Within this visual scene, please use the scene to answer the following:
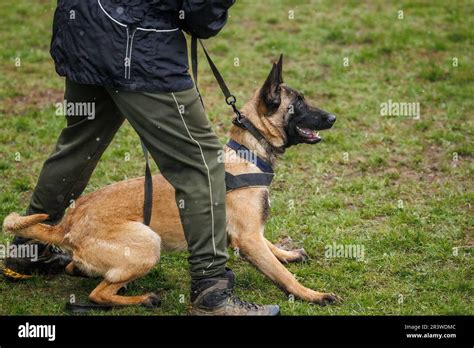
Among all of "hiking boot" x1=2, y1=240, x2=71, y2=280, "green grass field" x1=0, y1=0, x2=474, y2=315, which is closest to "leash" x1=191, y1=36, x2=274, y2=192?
"green grass field" x1=0, y1=0, x2=474, y2=315

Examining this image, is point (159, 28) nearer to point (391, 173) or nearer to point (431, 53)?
point (391, 173)

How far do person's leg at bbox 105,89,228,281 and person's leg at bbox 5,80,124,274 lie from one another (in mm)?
604

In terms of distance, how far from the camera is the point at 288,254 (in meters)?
5.56

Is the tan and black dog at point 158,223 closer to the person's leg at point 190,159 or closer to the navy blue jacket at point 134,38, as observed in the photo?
the person's leg at point 190,159

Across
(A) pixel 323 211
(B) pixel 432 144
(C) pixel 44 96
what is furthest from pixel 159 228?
(C) pixel 44 96

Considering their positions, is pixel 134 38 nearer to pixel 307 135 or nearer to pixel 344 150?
pixel 307 135

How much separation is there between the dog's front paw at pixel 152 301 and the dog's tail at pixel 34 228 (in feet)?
2.28

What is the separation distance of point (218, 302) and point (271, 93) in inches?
63.1

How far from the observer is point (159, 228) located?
16.0 ft

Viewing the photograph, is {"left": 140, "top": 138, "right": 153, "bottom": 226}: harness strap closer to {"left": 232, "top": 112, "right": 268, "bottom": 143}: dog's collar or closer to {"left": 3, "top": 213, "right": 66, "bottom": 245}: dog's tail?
{"left": 3, "top": 213, "right": 66, "bottom": 245}: dog's tail

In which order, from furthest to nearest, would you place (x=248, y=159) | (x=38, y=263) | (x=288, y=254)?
1. (x=288, y=254)
2. (x=38, y=263)
3. (x=248, y=159)

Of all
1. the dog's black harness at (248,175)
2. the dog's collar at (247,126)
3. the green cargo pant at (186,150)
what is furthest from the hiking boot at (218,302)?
the dog's collar at (247,126)

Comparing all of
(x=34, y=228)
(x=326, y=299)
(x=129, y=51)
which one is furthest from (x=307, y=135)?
(x=34, y=228)
